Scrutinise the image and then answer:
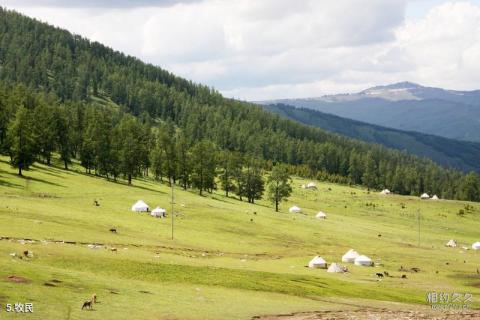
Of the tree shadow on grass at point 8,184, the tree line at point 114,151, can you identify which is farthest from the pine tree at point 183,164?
the tree shadow on grass at point 8,184

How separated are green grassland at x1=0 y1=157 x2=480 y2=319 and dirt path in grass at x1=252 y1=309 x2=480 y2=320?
190cm

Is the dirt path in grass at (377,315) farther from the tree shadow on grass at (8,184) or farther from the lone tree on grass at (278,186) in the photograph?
the lone tree on grass at (278,186)

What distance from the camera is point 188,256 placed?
74.9m

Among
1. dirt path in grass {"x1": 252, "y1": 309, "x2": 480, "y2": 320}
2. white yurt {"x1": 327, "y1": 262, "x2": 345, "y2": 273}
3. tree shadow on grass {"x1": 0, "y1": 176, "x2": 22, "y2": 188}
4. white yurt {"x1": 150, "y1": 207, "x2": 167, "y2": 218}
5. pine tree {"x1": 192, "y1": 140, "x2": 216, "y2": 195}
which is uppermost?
pine tree {"x1": 192, "y1": 140, "x2": 216, "y2": 195}

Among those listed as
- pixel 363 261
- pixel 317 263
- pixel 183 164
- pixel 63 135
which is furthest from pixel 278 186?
pixel 317 263

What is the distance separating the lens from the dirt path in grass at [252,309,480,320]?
1813 inches

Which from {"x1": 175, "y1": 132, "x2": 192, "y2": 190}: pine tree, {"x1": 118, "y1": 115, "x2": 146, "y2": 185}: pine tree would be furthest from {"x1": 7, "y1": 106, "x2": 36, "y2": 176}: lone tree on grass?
{"x1": 175, "y1": 132, "x2": 192, "y2": 190}: pine tree

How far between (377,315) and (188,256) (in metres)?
32.2

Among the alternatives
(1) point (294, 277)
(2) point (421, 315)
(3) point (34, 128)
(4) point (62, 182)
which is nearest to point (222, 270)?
(1) point (294, 277)

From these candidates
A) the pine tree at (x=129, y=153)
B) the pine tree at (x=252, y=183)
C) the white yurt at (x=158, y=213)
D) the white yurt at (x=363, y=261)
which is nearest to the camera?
the white yurt at (x=363, y=261)

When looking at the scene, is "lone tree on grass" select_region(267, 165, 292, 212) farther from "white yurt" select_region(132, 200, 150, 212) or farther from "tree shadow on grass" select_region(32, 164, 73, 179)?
"tree shadow on grass" select_region(32, 164, 73, 179)

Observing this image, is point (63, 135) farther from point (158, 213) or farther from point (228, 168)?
point (158, 213)

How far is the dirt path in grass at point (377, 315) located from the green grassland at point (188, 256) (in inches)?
74.8

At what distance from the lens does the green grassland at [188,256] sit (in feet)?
148
